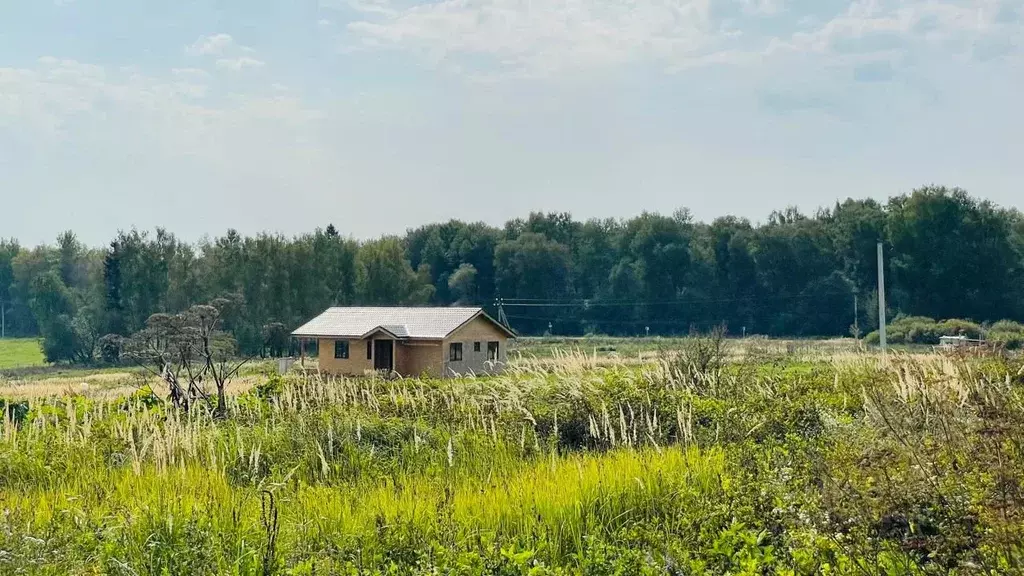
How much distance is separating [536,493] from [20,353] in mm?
70102

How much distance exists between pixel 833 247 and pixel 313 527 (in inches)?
2577

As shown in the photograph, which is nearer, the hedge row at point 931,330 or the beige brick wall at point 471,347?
the beige brick wall at point 471,347

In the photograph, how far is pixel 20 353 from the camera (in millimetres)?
67375

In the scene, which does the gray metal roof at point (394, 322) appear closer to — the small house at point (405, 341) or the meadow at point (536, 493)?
the small house at point (405, 341)

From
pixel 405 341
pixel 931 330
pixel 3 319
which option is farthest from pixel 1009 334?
pixel 3 319

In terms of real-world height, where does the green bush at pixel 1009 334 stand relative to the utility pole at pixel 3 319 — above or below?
below

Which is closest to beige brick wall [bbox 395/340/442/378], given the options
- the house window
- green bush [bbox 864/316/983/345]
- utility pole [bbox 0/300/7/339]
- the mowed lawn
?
the house window

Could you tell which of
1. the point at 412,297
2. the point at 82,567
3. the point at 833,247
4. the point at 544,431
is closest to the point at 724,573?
the point at 82,567

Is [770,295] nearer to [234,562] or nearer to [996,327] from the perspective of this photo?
[996,327]

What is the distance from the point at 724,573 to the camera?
5.24 meters

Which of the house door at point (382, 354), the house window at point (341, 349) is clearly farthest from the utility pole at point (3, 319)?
the house door at point (382, 354)

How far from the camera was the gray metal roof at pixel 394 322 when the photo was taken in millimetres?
31594

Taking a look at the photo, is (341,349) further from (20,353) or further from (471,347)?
(20,353)

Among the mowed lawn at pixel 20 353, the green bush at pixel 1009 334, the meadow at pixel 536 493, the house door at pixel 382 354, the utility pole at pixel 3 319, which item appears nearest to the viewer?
the meadow at pixel 536 493
